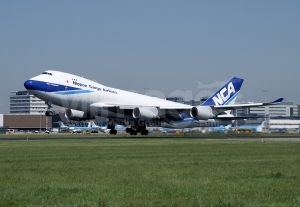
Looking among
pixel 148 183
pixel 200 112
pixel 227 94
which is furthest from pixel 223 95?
pixel 148 183

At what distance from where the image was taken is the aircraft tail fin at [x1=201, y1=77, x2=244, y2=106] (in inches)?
3024

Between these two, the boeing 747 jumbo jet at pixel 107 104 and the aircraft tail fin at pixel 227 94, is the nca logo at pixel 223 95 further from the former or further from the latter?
the boeing 747 jumbo jet at pixel 107 104

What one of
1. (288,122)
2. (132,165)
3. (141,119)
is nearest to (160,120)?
(141,119)

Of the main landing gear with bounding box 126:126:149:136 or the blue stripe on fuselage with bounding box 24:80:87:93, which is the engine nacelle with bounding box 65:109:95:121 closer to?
the main landing gear with bounding box 126:126:149:136

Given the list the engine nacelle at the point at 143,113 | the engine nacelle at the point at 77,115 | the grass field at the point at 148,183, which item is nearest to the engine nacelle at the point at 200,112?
the engine nacelle at the point at 143,113

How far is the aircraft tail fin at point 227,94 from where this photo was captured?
252 ft

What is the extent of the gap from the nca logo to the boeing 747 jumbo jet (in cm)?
266

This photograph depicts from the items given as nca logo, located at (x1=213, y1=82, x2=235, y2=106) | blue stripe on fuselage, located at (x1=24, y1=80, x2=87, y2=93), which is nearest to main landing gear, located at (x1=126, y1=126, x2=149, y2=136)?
nca logo, located at (x1=213, y1=82, x2=235, y2=106)

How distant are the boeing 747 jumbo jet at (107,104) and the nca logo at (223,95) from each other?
8.73 ft

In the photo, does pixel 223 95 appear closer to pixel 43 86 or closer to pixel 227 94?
pixel 227 94

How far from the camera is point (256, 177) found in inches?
781

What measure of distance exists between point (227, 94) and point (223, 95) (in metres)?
0.71

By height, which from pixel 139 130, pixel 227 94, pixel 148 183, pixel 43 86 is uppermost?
pixel 227 94

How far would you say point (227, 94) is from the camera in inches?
3081
